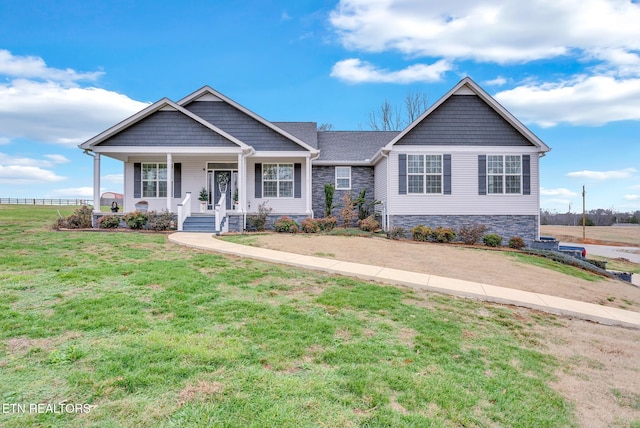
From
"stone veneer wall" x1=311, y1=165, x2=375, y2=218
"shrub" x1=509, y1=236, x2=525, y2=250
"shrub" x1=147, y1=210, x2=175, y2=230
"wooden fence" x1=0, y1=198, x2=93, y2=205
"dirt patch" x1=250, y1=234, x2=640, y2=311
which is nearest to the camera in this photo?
"dirt patch" x1=250, y1=234, x2=640, y2=311

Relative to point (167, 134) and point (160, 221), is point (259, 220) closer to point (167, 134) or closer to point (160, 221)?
point (160, 221)

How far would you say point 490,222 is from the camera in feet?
52.6

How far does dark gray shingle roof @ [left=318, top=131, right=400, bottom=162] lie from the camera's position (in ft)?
63.8

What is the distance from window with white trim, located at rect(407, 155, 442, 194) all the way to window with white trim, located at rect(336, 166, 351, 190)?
157 inches

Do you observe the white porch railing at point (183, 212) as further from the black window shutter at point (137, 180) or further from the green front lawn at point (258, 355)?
the green front lawn at point (258, 355)

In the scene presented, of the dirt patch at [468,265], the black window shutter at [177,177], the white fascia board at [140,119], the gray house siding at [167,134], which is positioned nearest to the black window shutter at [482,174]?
the dirt patch at [468,265]

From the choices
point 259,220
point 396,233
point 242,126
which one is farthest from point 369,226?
point 242,126

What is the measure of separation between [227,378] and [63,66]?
19.5 meters

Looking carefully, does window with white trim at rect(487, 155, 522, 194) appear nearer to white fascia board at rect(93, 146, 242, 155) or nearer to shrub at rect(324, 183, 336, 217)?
shrub at rect(324, 183, 336, 217)

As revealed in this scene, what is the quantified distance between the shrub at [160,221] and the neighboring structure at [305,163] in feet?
1.57

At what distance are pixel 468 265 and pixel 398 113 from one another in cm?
2975

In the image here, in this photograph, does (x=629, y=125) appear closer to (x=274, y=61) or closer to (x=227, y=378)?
(x=274, y=61)

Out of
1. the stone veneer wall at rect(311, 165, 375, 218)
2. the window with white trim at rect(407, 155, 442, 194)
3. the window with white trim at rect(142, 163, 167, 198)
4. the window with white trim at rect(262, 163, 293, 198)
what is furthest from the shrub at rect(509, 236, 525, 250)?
the window with white trim at rect(142, 163, 167, 198)

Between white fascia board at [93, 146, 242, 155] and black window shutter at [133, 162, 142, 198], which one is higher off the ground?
white fascia board at [93, 146, 242, 155]
